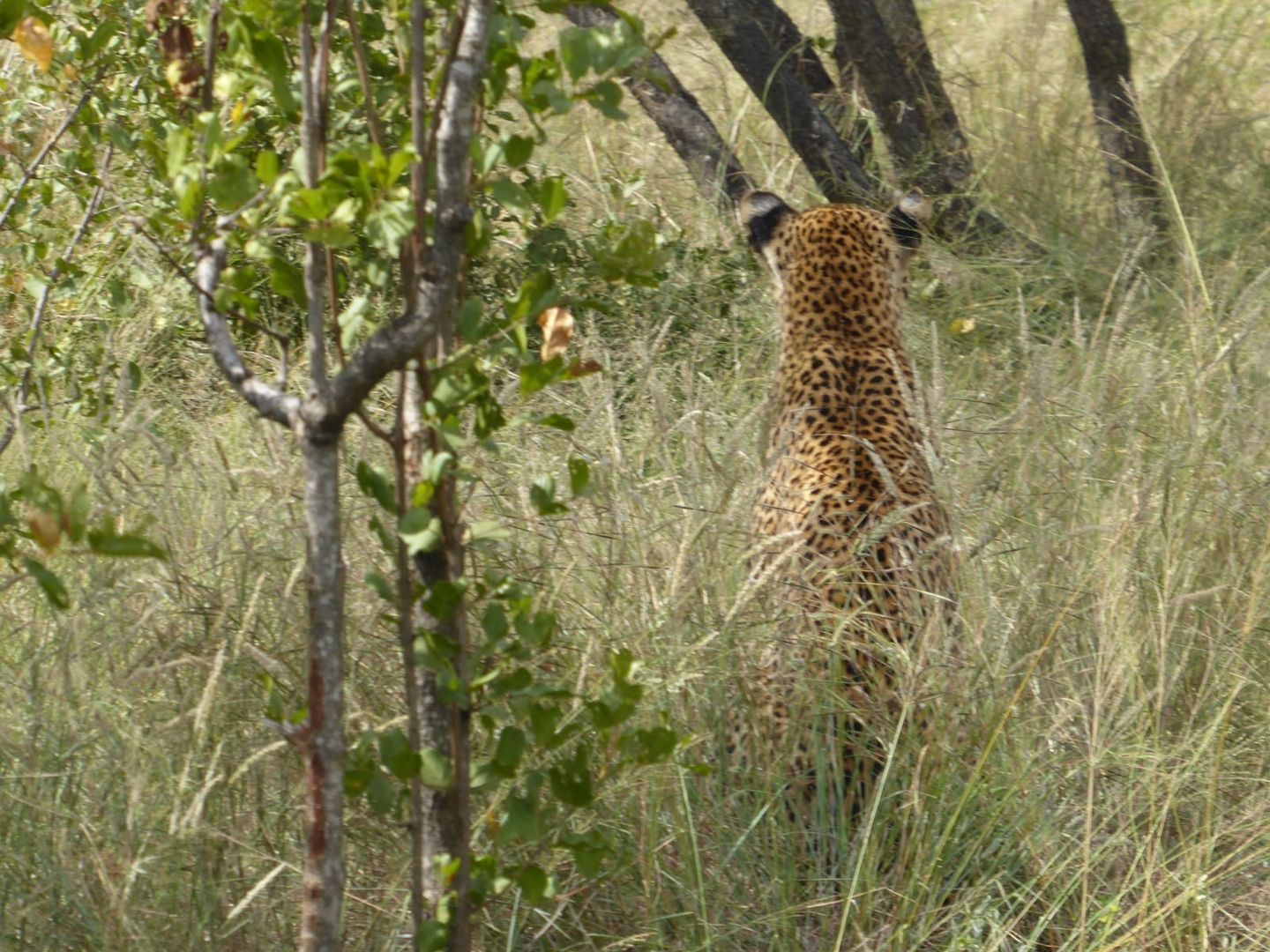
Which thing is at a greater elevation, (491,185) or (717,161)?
(717,161)

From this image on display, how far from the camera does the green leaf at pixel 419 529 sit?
1.85 m

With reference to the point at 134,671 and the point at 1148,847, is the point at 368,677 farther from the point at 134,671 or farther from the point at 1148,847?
the point at 1148,847

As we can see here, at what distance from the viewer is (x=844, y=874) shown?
262 cm

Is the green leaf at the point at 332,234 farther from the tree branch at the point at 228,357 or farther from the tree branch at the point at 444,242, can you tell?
the tree branch at the point at 228,357

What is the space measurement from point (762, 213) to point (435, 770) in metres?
2.20

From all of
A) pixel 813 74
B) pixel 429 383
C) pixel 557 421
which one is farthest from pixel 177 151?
pixel 813 74

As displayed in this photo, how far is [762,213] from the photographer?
3902mm

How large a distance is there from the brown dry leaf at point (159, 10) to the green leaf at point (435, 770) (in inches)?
40.6

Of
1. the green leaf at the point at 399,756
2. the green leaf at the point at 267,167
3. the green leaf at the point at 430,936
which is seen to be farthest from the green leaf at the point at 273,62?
the green leaf at the point at 430,936

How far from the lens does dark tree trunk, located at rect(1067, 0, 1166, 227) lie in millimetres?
5668

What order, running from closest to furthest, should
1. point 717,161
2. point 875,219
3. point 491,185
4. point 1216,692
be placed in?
1. point 491,185
2. point 1216,692
3. point 875,219
4. point 717,161

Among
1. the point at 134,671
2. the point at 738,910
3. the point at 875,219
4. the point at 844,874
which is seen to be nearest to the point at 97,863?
the point at 134,671

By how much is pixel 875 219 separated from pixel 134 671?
2.05 m

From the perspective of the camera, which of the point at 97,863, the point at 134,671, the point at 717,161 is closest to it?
the point at 97,863
